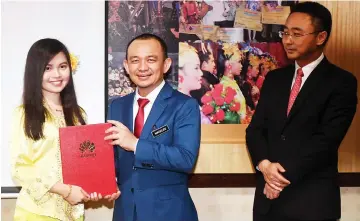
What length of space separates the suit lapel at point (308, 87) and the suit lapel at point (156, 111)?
618 mm

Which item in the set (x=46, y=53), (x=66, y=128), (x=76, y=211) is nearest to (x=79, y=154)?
(x=66, y=128)

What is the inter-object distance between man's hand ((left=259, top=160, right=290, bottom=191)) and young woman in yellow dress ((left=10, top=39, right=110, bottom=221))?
842 millimetres

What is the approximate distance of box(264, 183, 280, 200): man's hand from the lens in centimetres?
222

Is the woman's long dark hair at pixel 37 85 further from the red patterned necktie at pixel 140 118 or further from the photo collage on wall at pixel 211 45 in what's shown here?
the photo collage on wall at pixel 211 45

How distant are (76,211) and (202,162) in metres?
0.97

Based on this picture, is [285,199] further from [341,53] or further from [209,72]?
[341,53]

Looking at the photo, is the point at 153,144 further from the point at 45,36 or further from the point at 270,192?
the point at 45,36

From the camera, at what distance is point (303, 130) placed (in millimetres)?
2201

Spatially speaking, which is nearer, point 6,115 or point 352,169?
point 6,115

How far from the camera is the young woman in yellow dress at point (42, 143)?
6.66ft

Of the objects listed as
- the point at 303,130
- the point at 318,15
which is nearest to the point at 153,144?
the point at 303,130

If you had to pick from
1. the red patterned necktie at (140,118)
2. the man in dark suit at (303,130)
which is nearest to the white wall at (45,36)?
the red patterned necktie at (140,118)

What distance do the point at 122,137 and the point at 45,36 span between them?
44.4 inches

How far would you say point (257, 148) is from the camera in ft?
7.53
